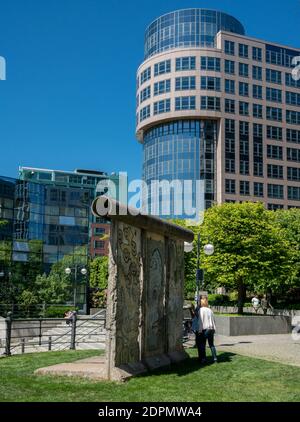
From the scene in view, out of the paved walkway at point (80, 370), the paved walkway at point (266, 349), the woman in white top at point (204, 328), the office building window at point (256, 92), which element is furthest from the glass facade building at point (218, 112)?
the paved walkway at point (80, 370)

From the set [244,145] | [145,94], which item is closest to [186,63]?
[145,94]

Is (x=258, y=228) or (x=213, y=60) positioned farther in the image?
(x=213, y=60)

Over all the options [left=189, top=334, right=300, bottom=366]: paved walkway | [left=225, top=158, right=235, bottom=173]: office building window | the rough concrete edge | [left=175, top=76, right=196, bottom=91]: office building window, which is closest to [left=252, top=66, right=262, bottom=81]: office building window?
[left=175, top=76, right=196, bottom=91]: office building window

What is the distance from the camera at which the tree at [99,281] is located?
175ft

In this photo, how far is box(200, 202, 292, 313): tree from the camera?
30.3 meters

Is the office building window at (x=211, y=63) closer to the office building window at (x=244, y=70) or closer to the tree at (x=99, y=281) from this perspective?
the office building window at (x=244, y=70)

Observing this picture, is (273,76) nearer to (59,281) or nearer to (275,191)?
(275,191)

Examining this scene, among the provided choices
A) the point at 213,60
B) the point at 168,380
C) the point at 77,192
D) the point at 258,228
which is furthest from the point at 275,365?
the point at 213,60

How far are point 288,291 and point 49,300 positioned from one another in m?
20.0

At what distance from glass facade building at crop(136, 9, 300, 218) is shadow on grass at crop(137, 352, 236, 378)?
6233cm

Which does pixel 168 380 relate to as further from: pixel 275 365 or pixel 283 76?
pixel 283 76

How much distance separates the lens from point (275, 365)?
12.7m

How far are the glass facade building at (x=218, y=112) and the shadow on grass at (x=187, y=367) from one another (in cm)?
6233

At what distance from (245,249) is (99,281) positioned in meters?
35.0
